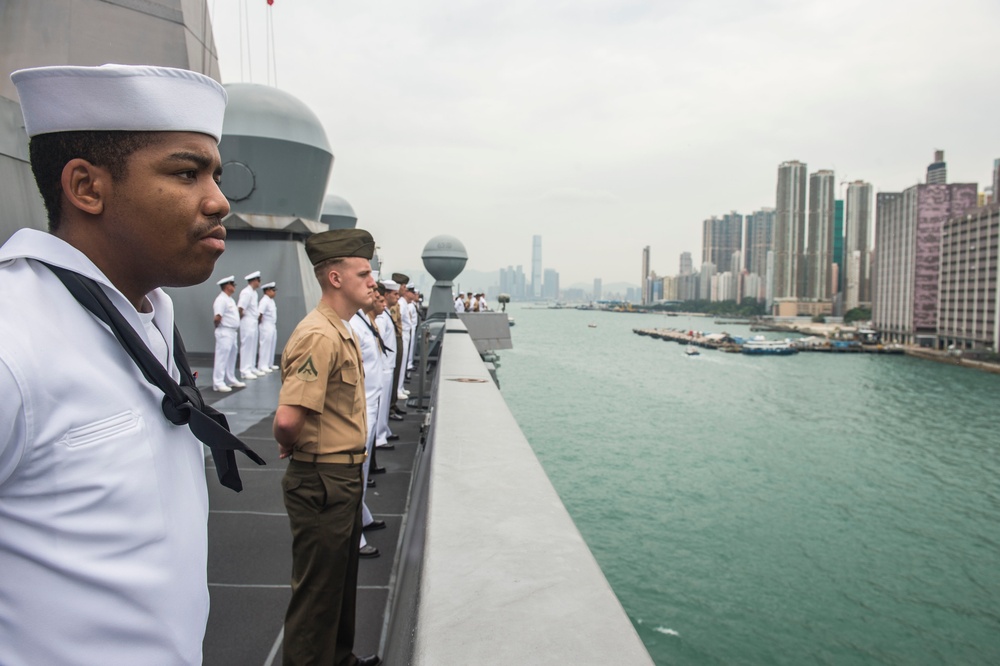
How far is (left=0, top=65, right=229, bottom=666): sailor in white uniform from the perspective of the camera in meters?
0.75

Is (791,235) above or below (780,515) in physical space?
above

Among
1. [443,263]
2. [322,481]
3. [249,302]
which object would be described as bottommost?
[322,481]

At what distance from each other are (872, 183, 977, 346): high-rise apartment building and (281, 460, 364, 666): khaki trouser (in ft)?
269

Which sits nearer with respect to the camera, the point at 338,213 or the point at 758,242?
the point at 338,213

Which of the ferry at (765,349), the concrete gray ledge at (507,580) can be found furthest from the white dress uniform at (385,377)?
the ferry at (765,349)

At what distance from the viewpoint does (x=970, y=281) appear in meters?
60.0

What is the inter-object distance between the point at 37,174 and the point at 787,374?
165 ft

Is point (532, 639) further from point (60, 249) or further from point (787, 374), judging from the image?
point (787, 374)

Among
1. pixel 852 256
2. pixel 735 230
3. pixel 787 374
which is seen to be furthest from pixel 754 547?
pixel 735 230

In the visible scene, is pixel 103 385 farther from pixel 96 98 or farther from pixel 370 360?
pixel 370 360

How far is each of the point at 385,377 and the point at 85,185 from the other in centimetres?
458

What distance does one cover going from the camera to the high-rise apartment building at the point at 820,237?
115875 millimetres

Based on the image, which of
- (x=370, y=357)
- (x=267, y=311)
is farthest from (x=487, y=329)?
(x=370, y=357)

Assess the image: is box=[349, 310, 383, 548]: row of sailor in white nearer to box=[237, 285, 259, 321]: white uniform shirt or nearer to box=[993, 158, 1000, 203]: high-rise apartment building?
box=[237, 285, 259, 321]: white uniform shirt
